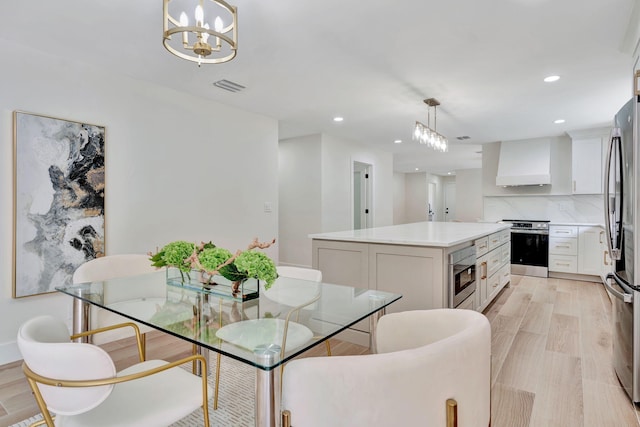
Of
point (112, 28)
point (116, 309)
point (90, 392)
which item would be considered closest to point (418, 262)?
point (116, 309)

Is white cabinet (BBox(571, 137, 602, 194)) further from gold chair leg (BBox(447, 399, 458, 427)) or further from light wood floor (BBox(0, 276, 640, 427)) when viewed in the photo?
gold chair leg (BBox(447, 399, 458, 427))

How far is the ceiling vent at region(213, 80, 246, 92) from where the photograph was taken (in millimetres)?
3282

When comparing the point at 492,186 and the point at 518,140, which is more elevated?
the point at 518,140

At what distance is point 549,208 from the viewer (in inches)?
239

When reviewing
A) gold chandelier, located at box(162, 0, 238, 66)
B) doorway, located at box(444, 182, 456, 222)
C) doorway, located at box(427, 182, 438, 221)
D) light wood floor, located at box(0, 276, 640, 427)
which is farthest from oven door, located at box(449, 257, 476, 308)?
doorway, located at box(444, 182, 456, 222)

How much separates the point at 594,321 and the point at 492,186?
363 centimetres

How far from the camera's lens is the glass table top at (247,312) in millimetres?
1088

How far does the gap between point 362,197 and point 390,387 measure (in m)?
6.26

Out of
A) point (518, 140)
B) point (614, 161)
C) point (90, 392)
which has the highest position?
point (518, 140)

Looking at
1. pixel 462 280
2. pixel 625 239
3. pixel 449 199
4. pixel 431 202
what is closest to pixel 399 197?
pixel 431 202

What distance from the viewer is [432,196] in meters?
Answer: 12.9

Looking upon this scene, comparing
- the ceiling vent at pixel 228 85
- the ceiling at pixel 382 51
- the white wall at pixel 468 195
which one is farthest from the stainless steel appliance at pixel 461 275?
the white wall at pixel 468 195

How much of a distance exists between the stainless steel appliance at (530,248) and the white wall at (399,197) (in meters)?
6.09

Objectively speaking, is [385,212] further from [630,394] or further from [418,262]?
[630,394]
